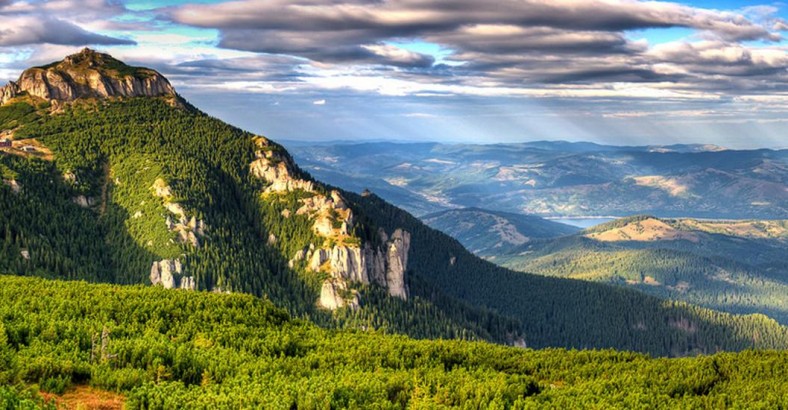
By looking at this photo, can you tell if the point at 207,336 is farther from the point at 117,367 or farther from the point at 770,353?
the point at 770,353

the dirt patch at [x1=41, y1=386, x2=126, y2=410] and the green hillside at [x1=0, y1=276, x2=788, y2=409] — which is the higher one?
the dirt patch at [x1=41, y1=386, x2=126, y2=410]

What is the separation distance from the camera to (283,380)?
75.8 meters

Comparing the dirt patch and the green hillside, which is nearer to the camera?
the dirt patch

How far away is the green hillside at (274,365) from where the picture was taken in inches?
2559

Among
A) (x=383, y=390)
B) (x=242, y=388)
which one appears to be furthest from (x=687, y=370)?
(x=242, y=388)

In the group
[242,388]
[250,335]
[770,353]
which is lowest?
[770,353]

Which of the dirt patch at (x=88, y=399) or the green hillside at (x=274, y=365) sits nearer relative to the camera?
the dirt patch at (x=88, y=399)

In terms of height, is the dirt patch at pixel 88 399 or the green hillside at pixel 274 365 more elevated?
the dirt patch at pixel 88 399

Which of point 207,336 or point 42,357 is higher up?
point 42,357

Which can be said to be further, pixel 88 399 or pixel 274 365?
pixel 274 365

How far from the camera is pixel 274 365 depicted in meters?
85.2

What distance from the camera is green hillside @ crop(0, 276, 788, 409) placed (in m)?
65.0

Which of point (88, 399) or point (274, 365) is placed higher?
point (88, 399)

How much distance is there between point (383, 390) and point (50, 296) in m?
65.3
